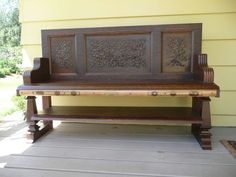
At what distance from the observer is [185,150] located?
1915mm

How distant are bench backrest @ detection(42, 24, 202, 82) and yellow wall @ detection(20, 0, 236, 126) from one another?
25 centimetres

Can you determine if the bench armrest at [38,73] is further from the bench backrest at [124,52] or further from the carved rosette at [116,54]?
the carved rosette at [116,54]

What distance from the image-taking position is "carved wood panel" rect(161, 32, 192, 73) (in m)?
2.23

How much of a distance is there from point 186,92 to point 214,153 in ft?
1.66

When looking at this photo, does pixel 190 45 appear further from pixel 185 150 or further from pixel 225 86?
pixel 185 150

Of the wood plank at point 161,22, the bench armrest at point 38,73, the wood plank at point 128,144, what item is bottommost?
the wood plank at point 128,144

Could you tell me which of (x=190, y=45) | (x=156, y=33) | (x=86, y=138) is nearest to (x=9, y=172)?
(x=86, y=138)

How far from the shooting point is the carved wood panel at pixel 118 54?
230 cm

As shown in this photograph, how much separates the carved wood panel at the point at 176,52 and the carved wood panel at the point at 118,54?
5.9 inches

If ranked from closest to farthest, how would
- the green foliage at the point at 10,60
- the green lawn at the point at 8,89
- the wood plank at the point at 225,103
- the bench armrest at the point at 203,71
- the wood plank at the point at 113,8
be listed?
the bench armrest at the point at 203,71, the wood plank at the point at 113,8, the wood plank at the point at 225,103, the green lawn at the point at 8,89, the green foliage at the point at 10,60

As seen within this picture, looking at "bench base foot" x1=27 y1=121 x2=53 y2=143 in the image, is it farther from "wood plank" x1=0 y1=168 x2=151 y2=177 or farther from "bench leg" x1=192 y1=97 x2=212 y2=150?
"bench leg" x1=192 y1=97 x2=212 y2=150

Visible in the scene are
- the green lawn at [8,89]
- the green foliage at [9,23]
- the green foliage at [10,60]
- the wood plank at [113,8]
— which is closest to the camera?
the wood plank at [113,8]

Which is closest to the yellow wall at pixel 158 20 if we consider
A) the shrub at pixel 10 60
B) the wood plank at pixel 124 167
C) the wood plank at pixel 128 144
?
the wood plank at pixel 128 144

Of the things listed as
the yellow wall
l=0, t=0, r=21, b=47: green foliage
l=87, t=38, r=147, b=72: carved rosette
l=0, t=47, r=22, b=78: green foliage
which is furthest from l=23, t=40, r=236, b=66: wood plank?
l=0, t=47, r=22, b=78: green foliage
